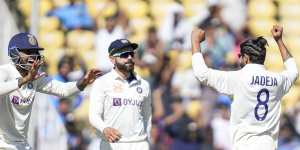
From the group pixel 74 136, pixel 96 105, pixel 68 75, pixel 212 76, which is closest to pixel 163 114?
pixel 74 136

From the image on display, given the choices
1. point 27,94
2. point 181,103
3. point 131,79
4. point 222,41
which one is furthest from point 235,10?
point 27,94

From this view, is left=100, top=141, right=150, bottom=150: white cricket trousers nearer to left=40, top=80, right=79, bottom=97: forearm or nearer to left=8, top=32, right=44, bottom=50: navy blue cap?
left=40, top=80, right=79, bottom=97: forearm

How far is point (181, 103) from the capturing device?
14.8 metres

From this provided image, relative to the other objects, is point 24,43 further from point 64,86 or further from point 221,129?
point 221,129

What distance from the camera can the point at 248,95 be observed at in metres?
8.98

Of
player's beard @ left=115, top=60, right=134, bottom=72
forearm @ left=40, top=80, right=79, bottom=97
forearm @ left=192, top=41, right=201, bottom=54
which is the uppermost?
forearm @ left=192, top=41, right=201, bottom=54

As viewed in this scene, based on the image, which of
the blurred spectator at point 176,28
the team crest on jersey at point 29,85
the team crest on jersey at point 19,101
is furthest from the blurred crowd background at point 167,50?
the team crest on jersey at point 19,101

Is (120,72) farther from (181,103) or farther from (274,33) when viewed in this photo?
(181,103)

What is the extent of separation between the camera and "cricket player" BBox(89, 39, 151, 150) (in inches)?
385

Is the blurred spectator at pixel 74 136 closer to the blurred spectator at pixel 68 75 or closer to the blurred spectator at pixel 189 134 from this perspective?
the blurred spectator at pixel 68 75

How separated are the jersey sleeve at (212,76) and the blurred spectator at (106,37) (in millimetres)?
6438

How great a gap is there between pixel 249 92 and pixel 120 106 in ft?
4.89

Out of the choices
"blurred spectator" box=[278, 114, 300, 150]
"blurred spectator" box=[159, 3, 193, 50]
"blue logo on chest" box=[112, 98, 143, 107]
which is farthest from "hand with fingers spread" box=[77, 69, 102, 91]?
"blurred spectator" box=[159, 3, 193, 50]

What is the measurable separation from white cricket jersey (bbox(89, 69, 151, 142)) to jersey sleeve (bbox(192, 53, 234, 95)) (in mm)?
1108
